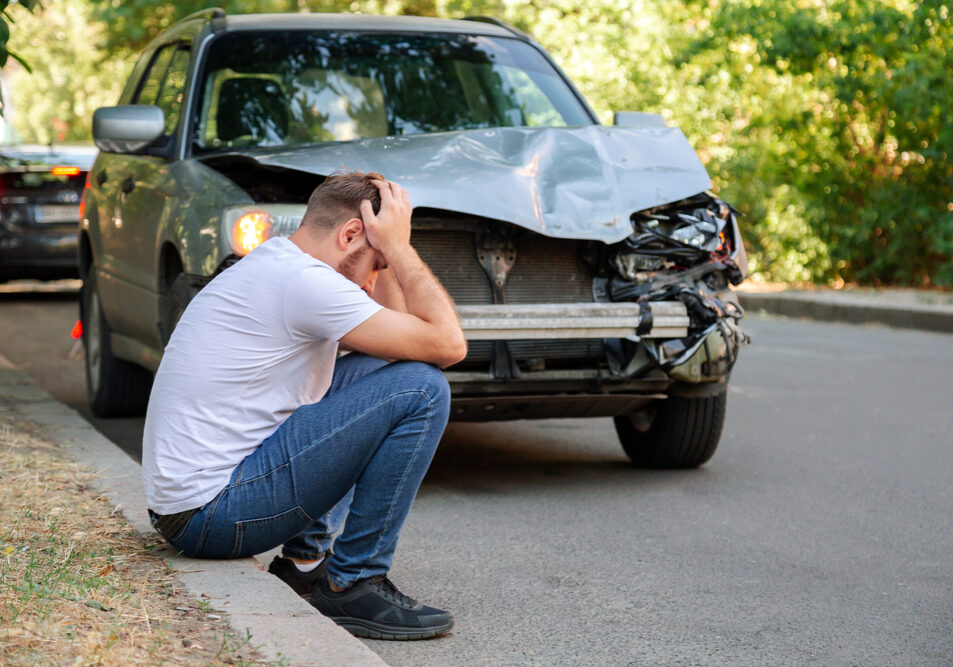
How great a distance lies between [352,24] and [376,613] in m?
3.73

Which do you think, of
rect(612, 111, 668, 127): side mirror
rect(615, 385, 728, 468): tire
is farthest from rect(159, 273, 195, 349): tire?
rect(612, 111, 668, 127): side mirror

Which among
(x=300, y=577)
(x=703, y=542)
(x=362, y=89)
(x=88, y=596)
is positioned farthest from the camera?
(x=362, y=89)

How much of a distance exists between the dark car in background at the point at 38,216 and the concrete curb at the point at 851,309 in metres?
7.19

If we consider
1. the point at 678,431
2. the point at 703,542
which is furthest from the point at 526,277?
the point at 703,542

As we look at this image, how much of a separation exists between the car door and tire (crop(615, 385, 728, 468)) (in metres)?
2.19

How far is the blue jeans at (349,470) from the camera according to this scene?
3.66 metres

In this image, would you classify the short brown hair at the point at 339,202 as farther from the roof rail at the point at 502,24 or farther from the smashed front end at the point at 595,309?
the roof rail at the point at 502,24

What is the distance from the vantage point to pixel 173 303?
556 centimetres

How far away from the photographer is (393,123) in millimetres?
6453

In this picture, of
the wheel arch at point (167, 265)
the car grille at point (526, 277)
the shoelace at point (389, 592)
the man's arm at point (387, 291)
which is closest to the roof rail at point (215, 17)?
the wheel arch at point (167, 265)

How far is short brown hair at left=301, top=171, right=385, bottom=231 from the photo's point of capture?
12.4ft

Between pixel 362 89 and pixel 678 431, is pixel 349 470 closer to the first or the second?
pixel 678 431

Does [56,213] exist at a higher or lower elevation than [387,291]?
lower

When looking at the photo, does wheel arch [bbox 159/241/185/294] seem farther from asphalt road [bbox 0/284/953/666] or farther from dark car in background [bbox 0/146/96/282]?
dark car in background [bbox 0/146/96/282]
